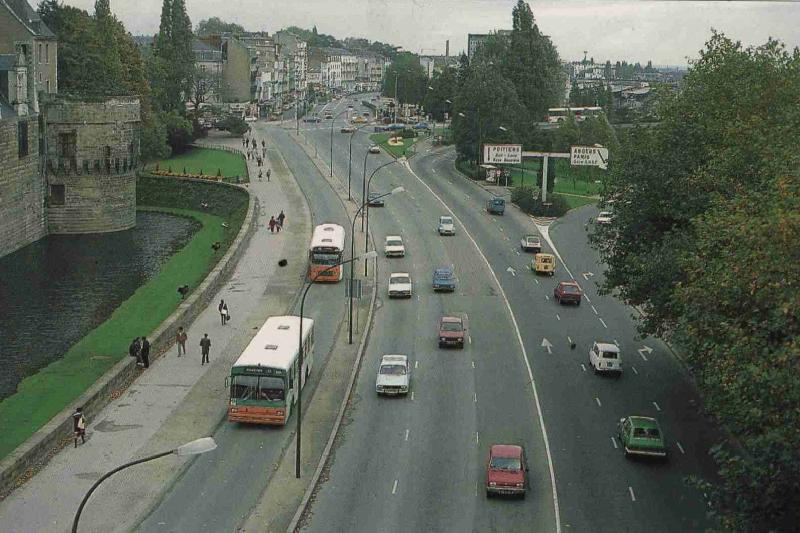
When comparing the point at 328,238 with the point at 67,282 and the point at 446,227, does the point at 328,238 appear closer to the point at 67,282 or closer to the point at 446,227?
the point at 446,227

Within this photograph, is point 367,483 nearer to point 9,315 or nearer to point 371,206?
point 9,315

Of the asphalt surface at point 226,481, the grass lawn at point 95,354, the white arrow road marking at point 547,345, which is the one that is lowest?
the grass lawn at point 95,354

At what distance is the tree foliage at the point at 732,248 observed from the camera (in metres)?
23.2

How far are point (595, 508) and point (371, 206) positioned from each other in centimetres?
5808

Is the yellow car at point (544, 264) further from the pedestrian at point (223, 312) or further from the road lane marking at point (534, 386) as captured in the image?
the pedestrian at point (223, 312)

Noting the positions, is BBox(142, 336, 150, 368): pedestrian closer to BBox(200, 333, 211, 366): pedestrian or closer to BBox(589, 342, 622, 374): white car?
BBox(200, 333, 211, 366): pedestrian

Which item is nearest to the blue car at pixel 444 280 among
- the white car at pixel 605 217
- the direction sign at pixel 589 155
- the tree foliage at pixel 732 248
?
the white car at pixel 605 217

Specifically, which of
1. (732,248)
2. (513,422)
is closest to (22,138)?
(513,422)

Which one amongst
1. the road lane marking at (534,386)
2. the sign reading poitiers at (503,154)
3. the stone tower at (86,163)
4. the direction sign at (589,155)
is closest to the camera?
the road lane marking at (534,386)

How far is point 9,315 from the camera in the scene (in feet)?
194

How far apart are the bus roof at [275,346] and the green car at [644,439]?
1163 cm

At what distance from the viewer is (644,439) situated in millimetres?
36031

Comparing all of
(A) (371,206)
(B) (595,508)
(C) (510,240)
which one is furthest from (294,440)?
(A) (371,206)

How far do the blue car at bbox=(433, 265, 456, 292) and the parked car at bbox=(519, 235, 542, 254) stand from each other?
11816 mm
